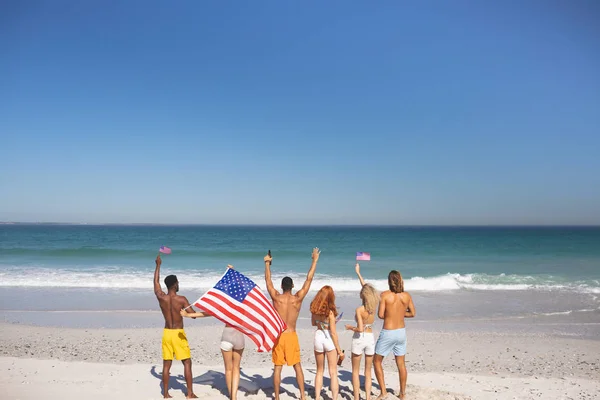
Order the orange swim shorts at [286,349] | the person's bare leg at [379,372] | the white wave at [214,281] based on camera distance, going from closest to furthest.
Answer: the orange swim shorts at [286,349] → the person's bare leg at [379,372] → the white wave at [214,281]

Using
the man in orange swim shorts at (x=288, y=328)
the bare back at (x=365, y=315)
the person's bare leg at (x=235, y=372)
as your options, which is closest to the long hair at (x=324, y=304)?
the man in orange swim shorts at (x=288, y=328)

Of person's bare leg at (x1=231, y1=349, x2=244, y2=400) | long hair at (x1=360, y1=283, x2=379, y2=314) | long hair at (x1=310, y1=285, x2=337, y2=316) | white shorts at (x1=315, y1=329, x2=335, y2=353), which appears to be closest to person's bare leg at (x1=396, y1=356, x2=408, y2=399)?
long hair at (x1=360, y1=283, x2=379, y2=314)

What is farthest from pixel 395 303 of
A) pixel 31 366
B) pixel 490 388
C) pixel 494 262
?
pixel 494 262

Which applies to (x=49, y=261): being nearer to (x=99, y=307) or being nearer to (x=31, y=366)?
(x=99, y=307)

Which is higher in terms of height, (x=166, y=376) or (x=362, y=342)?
(x=362, y=342)

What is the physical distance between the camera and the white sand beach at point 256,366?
699 centimetres

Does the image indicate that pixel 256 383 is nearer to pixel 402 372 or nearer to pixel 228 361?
pixel 228 361

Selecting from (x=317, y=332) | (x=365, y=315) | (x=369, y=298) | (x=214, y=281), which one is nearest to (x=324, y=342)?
(x=317, y=332)

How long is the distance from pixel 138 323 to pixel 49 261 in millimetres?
22884

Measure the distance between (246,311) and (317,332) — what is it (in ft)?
3.50

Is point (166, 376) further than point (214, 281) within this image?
No

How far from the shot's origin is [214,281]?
75.6 feet

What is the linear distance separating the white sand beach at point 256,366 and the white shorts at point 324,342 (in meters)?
1.27

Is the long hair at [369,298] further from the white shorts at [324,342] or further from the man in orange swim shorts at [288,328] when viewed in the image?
the man in orange swim shorts at [288,328]
